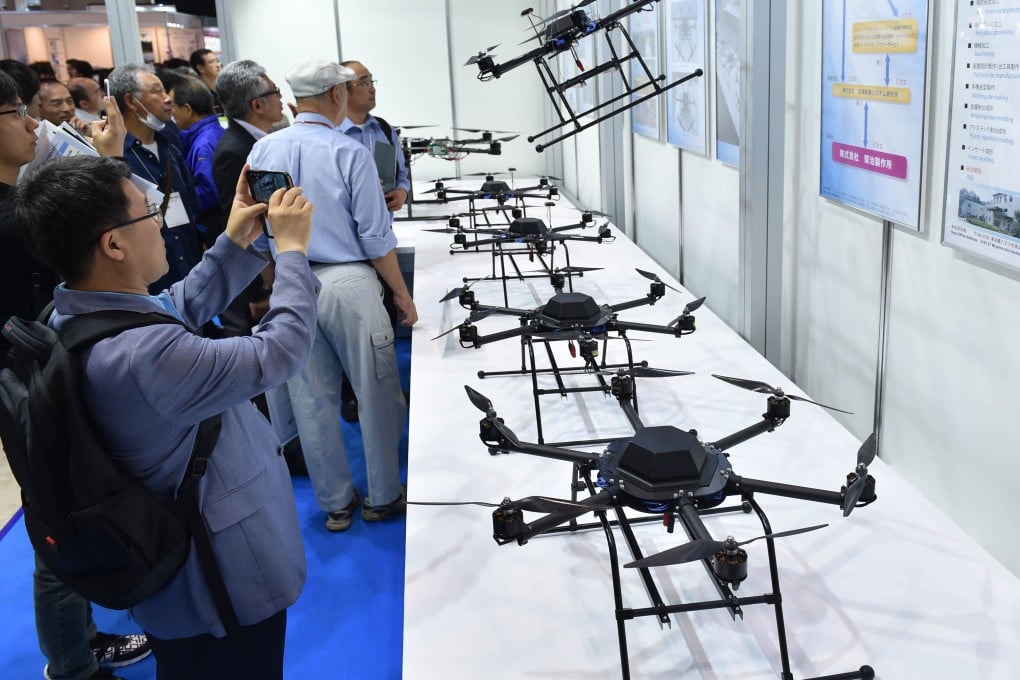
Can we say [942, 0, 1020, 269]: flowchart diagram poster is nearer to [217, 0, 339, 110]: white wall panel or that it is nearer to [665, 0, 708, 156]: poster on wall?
[665, 0, 708, 156]: poster on wall

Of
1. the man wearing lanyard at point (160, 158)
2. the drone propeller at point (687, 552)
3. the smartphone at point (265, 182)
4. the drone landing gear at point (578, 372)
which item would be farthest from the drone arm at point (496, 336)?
the man wearing lanyard at point (160, 158)

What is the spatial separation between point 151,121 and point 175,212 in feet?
1.64

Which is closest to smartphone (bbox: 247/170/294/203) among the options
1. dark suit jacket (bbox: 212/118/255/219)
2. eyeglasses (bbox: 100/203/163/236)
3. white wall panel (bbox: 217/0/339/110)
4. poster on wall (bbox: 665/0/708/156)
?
eyeglasses (bbox: 100/203/163/236)

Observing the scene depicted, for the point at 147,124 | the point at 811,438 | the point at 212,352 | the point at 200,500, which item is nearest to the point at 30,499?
the point at 200,500

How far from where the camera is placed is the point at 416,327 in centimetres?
276

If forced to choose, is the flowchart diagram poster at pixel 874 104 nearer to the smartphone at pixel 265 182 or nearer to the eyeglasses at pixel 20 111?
the smartphone at pixel 265 182

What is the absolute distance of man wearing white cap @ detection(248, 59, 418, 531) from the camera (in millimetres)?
2496

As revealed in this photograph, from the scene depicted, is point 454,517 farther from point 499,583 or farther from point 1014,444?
point 1014,444

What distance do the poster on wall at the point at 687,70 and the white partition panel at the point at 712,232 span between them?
10 centimetres

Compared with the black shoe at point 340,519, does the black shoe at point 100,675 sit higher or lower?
lower

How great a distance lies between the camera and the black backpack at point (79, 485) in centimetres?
117

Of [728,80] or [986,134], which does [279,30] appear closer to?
[728,80]

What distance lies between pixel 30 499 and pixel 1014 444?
1719mm

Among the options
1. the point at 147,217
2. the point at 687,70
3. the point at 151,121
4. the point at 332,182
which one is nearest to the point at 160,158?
the point at 151,121
